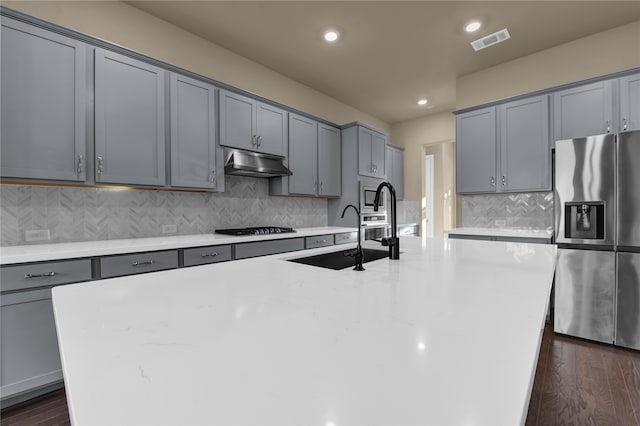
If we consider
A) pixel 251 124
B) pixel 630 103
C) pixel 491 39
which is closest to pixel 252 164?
pixel 251 124

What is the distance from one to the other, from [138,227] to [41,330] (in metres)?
1.03

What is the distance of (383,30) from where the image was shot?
2992 mm

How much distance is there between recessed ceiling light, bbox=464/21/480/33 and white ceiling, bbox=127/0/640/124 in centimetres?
6

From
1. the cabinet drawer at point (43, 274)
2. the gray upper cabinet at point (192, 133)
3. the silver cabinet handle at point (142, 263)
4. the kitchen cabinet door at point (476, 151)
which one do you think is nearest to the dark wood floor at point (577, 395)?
the cabinet drawer at point (43, 274)

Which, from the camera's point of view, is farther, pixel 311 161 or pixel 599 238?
pixel 311 161

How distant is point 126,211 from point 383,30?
9.79ft

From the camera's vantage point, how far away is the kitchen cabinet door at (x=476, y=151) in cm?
355

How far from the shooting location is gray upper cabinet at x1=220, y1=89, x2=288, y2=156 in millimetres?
2961

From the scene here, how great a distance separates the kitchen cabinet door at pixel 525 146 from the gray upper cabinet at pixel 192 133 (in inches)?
128

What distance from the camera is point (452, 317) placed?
2.19ft

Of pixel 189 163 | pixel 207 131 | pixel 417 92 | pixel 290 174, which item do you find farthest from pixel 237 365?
pixel 417 92

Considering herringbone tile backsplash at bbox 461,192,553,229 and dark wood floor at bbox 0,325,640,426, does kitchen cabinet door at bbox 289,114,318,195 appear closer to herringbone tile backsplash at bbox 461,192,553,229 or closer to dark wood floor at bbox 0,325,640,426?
herringbone tile backsplash at bbox 461,192,553,229

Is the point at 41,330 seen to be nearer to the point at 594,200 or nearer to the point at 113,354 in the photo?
the point at 113,354

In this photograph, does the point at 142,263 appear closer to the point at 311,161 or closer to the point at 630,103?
the point at 311,161
